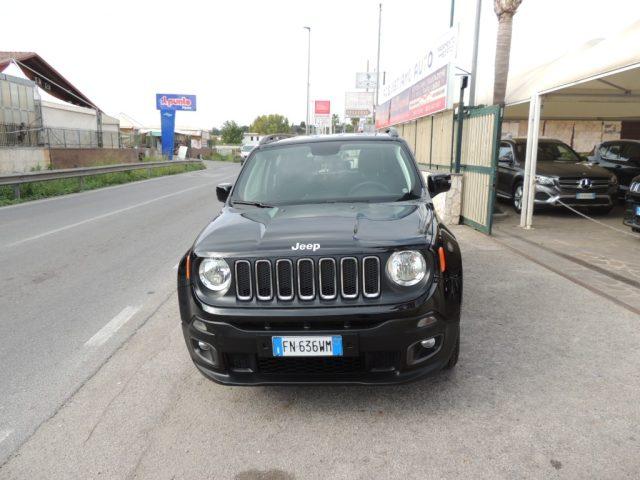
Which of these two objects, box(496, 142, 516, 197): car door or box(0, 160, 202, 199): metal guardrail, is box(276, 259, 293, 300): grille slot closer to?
box(496, 142, 516, 197): car door

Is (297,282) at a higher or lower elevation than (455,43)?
lower

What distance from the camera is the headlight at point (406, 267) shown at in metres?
3.15

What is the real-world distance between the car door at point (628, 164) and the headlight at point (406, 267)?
41.1 ft

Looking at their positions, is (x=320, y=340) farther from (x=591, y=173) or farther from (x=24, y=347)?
(x=591, y=173)

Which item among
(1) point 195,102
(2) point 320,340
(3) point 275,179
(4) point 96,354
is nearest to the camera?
(2) point 320,340

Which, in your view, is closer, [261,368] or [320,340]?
[320,340]

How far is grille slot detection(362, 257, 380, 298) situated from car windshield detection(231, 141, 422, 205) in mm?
1212

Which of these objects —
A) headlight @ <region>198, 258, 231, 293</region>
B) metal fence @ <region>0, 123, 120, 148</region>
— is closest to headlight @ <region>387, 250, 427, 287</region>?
headlight @ <region>198, 258, 231, 293</region>

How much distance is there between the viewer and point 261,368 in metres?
3.29

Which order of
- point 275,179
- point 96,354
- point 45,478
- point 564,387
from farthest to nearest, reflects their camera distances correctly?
point 275,179 → point 96,354 → point 564,387 → point 45,478

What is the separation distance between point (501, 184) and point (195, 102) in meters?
46.9

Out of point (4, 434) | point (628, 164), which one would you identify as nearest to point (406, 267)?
point (4, 434)

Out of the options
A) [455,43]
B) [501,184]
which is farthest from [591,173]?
[455,43]

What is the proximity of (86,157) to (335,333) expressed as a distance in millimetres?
32494
